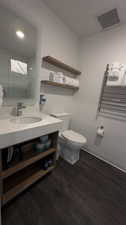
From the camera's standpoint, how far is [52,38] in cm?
163

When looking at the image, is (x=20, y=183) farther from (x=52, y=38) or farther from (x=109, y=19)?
(x=109, y=19)

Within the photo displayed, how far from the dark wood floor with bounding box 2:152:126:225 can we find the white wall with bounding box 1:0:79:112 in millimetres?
1191

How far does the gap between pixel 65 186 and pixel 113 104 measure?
153cm

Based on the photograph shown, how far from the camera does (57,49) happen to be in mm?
1742

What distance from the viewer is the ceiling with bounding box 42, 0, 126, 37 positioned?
133cm

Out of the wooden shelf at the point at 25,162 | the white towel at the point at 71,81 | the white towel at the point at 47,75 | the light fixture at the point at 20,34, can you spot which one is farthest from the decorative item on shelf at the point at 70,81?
the wooden shelf at the point at 25,162

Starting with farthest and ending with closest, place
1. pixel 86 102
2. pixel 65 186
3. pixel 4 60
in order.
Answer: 1. pixel 86 102
2. pixel 65 186
3. pixel 4 60

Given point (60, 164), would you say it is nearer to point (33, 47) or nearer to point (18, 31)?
point (33, 47)

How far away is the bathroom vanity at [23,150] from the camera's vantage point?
2.85ft

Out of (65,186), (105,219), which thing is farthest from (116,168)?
(65,186)

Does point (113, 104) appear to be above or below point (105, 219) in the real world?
above

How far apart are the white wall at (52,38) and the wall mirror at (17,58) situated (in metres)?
0.11

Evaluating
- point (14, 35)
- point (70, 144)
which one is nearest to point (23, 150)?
point (70, 144)

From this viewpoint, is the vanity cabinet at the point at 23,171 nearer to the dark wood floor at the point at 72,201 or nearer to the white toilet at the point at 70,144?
the dark wood floor at the point at 72,201
